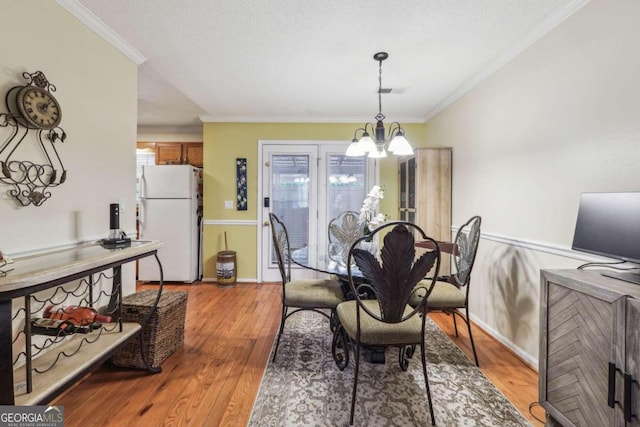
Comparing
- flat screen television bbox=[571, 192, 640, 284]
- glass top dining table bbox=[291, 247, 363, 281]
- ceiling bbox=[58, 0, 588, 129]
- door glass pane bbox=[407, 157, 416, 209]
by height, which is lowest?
glass top dining table bbox=[291, 247, 363, 281]

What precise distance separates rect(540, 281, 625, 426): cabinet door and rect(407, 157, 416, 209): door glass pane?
2.16m

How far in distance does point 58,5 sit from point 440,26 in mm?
2340

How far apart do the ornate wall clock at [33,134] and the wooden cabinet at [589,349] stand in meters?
2.70

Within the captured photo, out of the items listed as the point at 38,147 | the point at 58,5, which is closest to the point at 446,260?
the point at 38,147

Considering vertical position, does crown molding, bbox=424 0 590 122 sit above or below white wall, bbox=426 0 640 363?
above

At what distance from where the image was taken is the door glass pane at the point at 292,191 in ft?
14.1

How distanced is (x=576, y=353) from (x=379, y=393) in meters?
1.02

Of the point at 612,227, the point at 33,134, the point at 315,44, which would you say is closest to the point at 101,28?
the point at 33,134

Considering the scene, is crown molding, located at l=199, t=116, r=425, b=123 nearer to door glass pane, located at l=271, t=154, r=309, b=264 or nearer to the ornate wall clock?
door glass pane, located at l=271, t=154, r=309, b=264

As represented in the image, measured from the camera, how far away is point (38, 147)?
1.66 meters

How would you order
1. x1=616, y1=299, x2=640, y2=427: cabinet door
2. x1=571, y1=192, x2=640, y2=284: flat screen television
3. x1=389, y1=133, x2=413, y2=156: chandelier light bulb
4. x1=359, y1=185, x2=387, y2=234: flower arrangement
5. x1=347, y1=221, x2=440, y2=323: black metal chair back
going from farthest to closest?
x1=359, y1=185, x2=387, y2=234: flower arrangement
x1=389, y1=133, x2=413, y2=156: chandelier light bulb
x1=347, y1=221, x2=440, y2=323: black metal chair back
x1=571, y1=192, x2=640, y2=284: flat screen television
x1=616, y1=299, x2=640, y2=427: cabinet door

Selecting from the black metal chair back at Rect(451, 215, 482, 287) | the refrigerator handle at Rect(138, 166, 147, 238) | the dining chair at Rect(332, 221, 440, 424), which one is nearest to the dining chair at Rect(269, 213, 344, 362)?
the dining chair at Rect(332, 221, 440, 424)

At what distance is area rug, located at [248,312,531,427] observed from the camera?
5.27 feet

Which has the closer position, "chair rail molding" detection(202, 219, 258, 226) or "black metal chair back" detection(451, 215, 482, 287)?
"black metal chair back" detection(451, 215, 482, 287)
